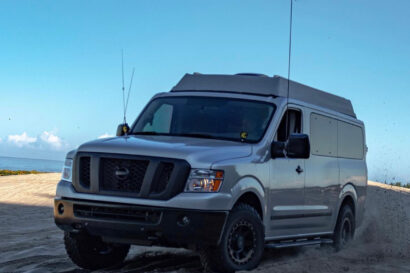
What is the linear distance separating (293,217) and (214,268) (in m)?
1.97

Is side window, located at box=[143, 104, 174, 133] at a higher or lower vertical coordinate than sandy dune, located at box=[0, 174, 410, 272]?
higher

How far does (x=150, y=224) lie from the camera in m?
6.72

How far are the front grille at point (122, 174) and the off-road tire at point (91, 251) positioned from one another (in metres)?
0.72

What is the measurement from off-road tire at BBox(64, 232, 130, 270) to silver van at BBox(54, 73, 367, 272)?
1 cm

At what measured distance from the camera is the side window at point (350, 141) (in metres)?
10.4

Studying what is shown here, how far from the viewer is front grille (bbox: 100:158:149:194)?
6824mm

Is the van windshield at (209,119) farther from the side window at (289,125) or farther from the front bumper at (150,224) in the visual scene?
the front bumper at (150,224)

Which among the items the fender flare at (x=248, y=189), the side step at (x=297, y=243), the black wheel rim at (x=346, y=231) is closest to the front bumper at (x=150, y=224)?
the fender flare at (x=248, y=189)

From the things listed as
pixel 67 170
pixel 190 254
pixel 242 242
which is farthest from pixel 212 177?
pixel 190 254

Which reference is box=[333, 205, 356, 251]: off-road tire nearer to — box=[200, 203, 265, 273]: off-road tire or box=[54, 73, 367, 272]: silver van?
box=[54, 73, 367, 272]: silver van

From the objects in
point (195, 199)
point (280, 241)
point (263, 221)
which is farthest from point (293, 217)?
point (195, 199)

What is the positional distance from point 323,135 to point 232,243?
3139 mm

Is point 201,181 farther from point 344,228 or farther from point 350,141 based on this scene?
point 350,141

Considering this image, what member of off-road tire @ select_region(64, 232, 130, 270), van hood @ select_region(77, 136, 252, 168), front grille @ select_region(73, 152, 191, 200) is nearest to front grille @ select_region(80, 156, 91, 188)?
front grille @ select_region(73, 152, 191, 200)
